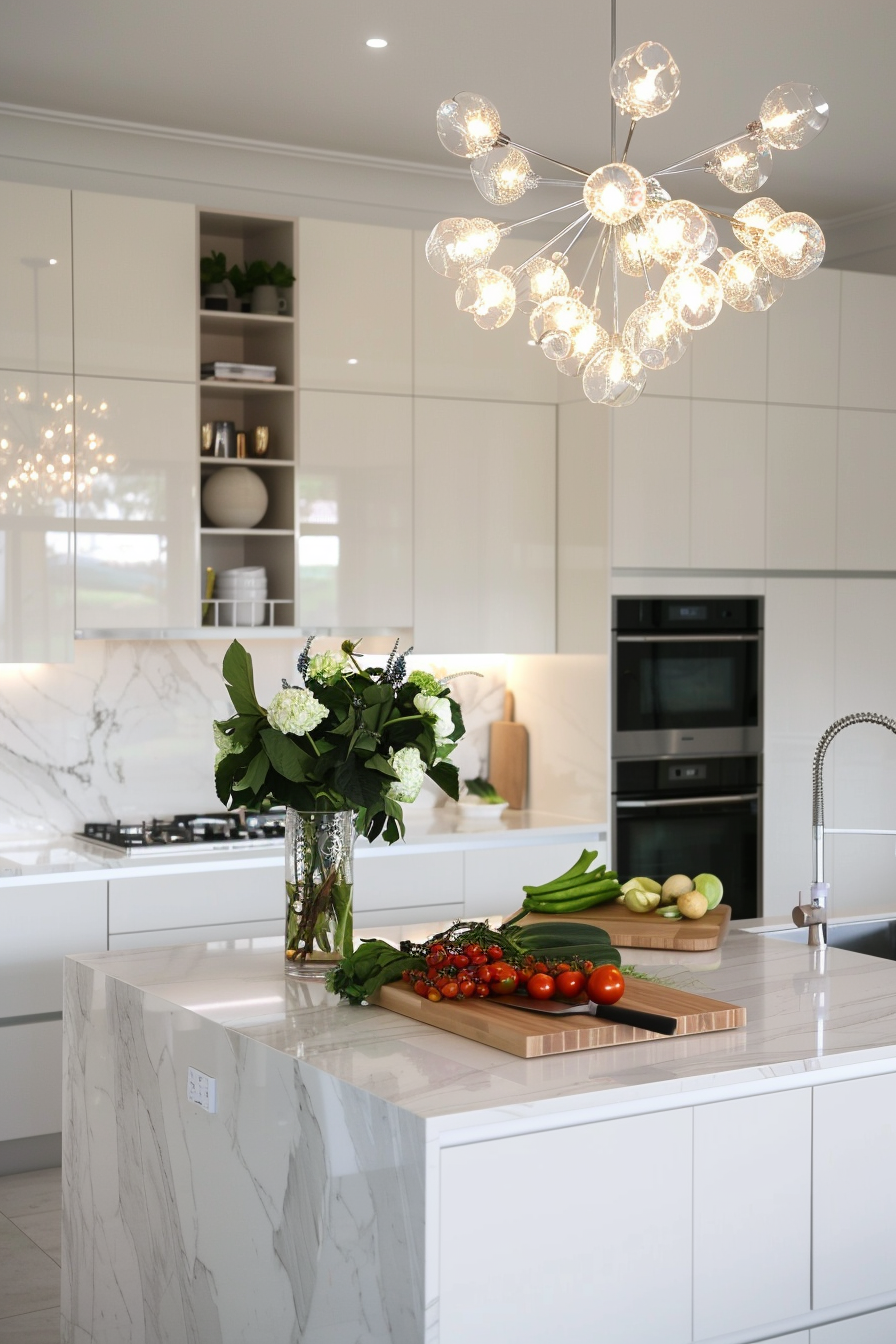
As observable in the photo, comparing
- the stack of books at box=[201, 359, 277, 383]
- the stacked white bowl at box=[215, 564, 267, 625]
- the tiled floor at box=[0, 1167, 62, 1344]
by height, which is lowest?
the tiled floor at box=[0, 1167, 62, 1344]

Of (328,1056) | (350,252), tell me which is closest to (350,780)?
(328,1056)

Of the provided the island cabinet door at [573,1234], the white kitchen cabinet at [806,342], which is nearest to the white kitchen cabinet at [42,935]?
the island cabinet door at [573,1234]

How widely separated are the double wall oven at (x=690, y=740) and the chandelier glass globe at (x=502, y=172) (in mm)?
2364

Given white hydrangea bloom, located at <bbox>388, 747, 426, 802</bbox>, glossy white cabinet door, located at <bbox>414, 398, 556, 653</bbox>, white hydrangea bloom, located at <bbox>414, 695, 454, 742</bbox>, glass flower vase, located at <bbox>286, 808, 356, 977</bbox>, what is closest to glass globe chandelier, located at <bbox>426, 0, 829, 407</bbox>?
white hydrangea bloom, located at <bbox>414, 695, 454, 742</bbox>

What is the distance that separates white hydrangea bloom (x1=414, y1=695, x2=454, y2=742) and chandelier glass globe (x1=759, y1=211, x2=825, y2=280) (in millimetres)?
946

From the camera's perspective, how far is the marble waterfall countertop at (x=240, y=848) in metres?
3.91

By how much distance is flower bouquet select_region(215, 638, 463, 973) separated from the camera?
2420mm

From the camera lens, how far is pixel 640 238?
2562mm

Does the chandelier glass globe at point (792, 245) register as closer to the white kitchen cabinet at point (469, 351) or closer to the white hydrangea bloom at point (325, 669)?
the white hydrangea bloom at point (325, 669)

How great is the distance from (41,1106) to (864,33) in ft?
12.0

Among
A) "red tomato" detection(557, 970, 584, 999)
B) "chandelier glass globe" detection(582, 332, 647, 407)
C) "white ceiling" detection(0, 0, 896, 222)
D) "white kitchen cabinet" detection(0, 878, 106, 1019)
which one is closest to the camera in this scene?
"red tomato" detection(557, 970, 584, 999)

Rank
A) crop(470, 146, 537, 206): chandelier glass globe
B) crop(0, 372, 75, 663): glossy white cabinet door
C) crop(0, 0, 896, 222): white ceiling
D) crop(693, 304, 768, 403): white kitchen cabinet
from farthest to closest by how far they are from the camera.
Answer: crop(693, 304, 768, 403): white kitchen cabinet, crop(0, 372, 75, 663): glossy white cabinet door, crop(0, 0, 896, 222): white ceiling, crop(470, 146, 537, 206): chandelier glass globe

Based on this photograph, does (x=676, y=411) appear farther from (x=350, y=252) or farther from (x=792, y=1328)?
(x=792, y=1328)

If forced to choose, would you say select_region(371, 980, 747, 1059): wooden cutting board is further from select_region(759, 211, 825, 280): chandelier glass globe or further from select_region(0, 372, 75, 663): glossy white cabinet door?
select_region(0, 372, 75, 663): glossy white cabinet door
